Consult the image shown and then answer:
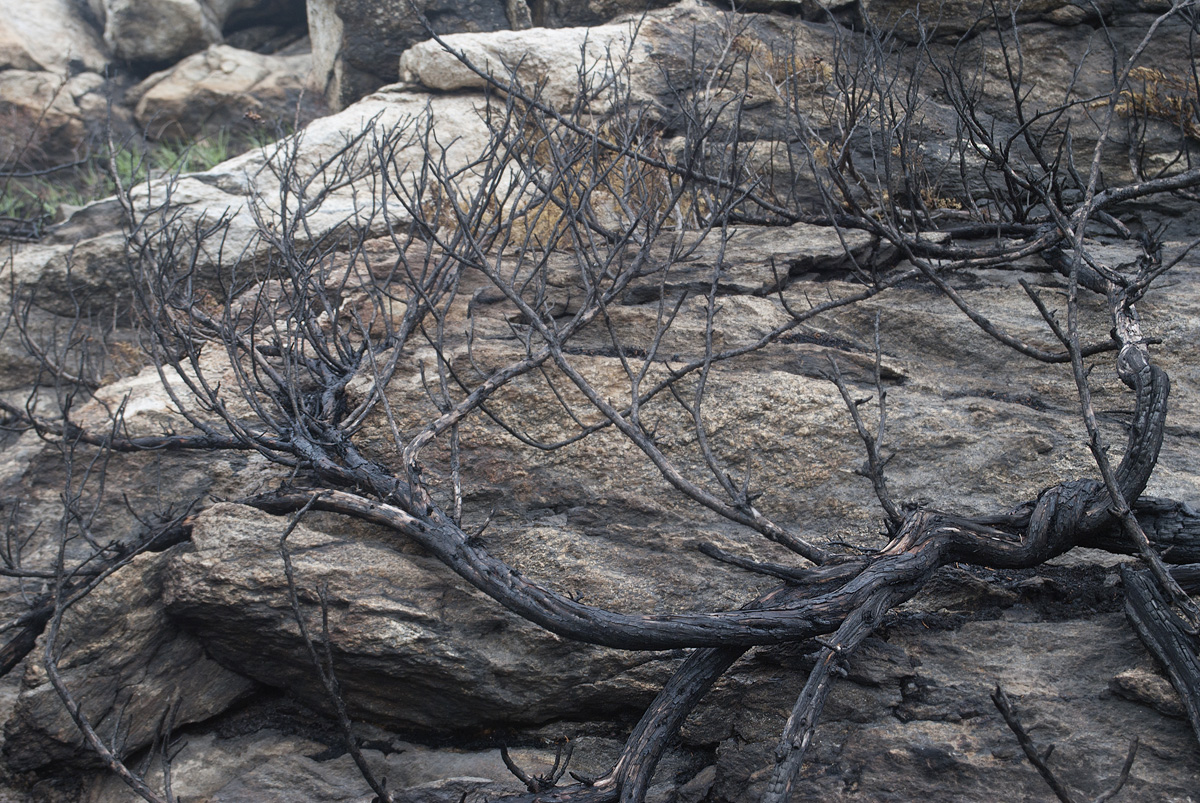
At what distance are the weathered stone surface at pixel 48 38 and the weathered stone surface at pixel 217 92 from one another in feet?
3.67

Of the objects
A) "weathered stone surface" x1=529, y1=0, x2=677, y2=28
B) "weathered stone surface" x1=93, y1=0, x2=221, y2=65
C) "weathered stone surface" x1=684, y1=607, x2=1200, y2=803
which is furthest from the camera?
"weathered stone surface" x1=93, y1=0, x2=221, y2=65

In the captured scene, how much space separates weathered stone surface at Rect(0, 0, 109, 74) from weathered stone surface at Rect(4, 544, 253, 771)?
10.3m

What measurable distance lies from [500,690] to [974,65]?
680cm

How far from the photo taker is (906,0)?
7.28 meters

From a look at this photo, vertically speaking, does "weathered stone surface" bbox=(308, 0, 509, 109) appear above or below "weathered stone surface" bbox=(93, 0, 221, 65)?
below

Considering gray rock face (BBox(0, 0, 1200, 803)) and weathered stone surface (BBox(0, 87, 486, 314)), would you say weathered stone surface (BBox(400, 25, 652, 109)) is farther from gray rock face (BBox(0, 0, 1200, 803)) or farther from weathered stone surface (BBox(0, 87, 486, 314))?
gray rock face (BBox(0, 0, 1200, 803))

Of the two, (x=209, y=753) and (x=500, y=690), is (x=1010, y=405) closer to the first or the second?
(x=500, y=690)

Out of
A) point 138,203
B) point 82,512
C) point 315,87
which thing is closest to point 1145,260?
point 82,512

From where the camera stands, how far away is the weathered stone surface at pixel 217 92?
10.6 metres

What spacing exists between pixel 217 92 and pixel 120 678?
30.9ft

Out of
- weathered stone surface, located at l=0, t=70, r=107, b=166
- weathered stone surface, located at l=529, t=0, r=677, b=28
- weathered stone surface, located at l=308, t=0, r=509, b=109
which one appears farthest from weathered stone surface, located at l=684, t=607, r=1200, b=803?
weathered stone surface, located at l=0, t=70, r=107, b=166

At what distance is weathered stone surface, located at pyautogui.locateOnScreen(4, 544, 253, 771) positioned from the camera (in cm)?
339

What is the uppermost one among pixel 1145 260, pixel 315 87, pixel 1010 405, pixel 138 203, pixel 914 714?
pixel 315 87

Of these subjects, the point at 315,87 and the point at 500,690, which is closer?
the point at 500,690
